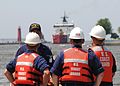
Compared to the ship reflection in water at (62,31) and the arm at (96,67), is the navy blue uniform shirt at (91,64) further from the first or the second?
the ship reflection in water at (62,31)

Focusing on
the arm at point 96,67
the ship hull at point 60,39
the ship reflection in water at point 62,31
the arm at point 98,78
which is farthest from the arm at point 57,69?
the ship hull at point 60,39

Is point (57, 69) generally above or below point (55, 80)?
above

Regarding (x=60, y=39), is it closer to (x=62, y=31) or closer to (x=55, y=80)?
(x=62, y=31)

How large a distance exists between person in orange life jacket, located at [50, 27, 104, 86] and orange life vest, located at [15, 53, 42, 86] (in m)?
0.34

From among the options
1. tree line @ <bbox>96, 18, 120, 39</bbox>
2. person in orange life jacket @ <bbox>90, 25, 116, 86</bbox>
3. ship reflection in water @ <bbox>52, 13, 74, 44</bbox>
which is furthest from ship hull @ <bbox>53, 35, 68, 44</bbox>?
person in orange life jacket @ <bbox>90, 25, 116, 86</bbox>

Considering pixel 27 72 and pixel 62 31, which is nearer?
pixel 27 72

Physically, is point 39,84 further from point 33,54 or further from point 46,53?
point 46,53

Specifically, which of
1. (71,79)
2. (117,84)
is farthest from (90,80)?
(117,84)

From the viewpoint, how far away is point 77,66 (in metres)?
9.21

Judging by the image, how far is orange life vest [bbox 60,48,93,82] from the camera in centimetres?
919

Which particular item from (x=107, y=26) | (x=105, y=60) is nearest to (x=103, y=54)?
(x=105, y=60)

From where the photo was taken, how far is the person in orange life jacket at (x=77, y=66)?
919cm

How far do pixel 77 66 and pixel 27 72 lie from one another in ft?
2.66

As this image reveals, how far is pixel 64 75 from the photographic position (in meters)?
9.29
